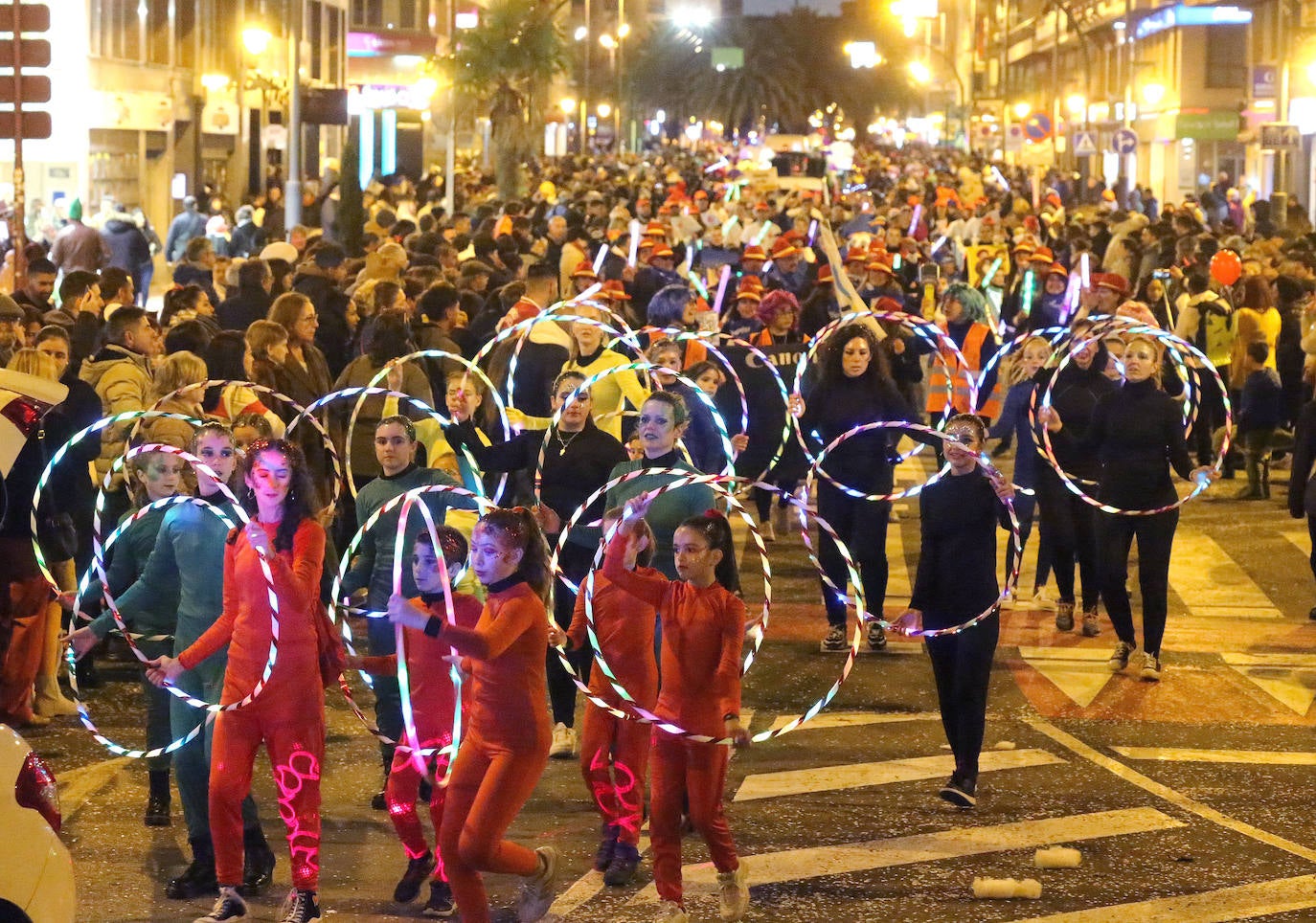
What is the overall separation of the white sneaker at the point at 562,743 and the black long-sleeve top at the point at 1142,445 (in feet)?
11.4

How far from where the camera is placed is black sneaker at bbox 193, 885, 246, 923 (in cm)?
743

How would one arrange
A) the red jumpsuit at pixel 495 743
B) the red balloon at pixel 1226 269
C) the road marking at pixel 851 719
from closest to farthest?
the red jumpsuit at pixel 495 743 → the road marking at pixel 851 719 → the red balloon at pixel 1226 269

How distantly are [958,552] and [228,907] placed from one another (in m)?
3.74

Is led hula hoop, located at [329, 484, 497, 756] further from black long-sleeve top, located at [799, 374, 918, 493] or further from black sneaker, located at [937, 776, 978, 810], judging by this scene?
black long-sleeve top, located at [799, 374, 918, 493]

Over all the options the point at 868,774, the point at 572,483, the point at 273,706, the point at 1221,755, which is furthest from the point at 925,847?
the point at 273,706

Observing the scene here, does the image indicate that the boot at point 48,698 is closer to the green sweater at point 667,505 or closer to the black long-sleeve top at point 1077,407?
the green sweater at point 667,505

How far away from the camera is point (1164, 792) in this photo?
941 centimetres

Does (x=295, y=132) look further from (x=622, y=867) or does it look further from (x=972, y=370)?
(x=622, y=867)

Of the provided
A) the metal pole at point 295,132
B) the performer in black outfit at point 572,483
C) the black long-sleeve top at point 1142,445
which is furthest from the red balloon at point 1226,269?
the metal pole at point 295,132

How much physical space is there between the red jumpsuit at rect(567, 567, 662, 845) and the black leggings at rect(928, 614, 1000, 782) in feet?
5.31

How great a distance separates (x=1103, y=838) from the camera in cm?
866

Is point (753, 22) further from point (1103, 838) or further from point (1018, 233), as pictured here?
point (1103, 838)

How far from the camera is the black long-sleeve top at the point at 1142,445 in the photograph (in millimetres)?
11484

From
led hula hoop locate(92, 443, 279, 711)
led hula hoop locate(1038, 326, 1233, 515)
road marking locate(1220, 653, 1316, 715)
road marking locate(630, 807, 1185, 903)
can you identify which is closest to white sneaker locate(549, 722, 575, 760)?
road marking locate(630, 807, 1185, 903)
